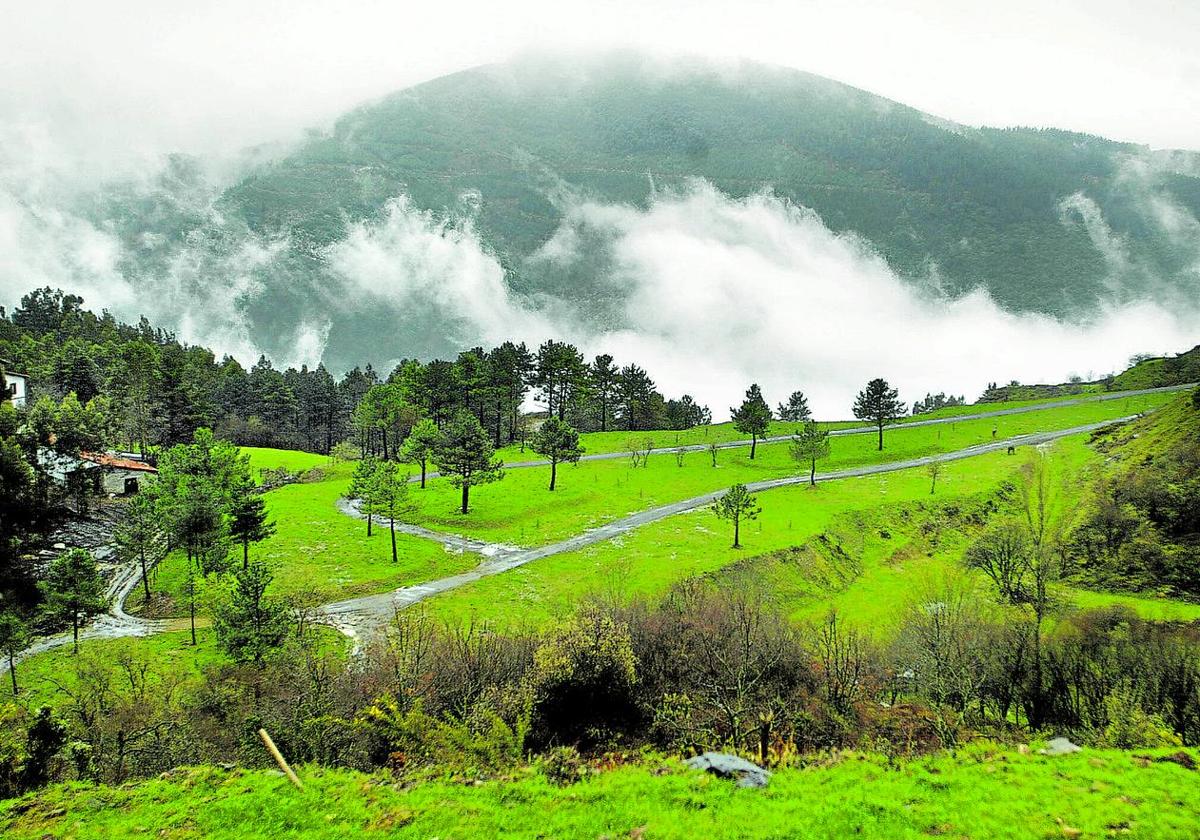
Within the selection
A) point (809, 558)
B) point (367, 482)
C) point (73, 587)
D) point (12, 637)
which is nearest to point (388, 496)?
point (367, 482)

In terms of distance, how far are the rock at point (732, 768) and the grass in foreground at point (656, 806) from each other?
0.47 meters

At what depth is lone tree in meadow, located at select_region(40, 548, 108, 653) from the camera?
109 ft

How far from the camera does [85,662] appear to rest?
3150 cm

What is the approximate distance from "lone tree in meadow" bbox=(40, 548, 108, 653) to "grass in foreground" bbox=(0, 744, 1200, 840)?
2544 cm

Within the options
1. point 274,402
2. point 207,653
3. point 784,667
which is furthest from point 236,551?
point 274,402

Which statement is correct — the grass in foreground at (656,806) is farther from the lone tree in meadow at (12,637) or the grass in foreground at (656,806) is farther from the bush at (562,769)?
the lone tree in meadow at (12,637)

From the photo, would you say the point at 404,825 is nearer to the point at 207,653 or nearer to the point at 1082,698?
the point at 207,653

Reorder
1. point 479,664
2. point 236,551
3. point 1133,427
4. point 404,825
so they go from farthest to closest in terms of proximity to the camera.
A: point 1133,427, point 236,551, point 479,664, point 404,825

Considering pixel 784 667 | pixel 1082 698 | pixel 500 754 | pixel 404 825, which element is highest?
pixel 404 825

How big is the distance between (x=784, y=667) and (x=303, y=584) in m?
35.8

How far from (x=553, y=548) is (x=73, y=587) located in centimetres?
3366

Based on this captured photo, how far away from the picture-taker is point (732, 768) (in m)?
16.2

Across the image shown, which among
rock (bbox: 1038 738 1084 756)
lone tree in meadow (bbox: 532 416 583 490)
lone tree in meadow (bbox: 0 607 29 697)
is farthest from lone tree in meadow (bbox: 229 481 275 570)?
rock (bbox: 1038 738 1084 756)

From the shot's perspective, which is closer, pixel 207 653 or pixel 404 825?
pixel 404 825
